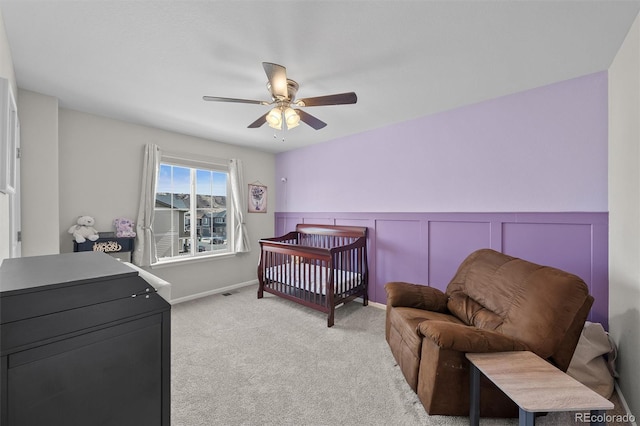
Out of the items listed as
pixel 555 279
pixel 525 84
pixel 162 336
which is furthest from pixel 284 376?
pixel 525 84

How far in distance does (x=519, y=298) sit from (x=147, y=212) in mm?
3795

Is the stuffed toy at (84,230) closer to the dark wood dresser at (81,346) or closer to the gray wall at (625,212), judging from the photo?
the dark wood dresser at (81,346)

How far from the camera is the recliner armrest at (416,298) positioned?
2.11 metres

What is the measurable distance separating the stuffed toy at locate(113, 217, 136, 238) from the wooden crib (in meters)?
1.57

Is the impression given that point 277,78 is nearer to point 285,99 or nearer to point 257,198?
point 285,99

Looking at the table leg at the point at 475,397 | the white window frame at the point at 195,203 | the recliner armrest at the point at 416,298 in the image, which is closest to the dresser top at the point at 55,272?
the table leg at the point at 475,397

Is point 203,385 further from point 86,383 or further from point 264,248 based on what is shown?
point 264,248

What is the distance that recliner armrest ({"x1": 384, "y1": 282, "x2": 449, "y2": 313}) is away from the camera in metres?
2.11

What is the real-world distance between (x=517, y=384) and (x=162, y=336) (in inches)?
58.8

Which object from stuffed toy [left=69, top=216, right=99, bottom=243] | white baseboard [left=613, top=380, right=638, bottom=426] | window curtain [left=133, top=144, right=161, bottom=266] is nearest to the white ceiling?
window curtain [left=133, top=144, right=161, bottom=266]

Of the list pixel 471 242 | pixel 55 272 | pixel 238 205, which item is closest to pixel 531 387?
pixel 471 242

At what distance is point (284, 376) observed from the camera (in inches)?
75.0

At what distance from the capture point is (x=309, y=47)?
1651mm

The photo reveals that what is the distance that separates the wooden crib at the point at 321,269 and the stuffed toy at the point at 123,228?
1.57m
